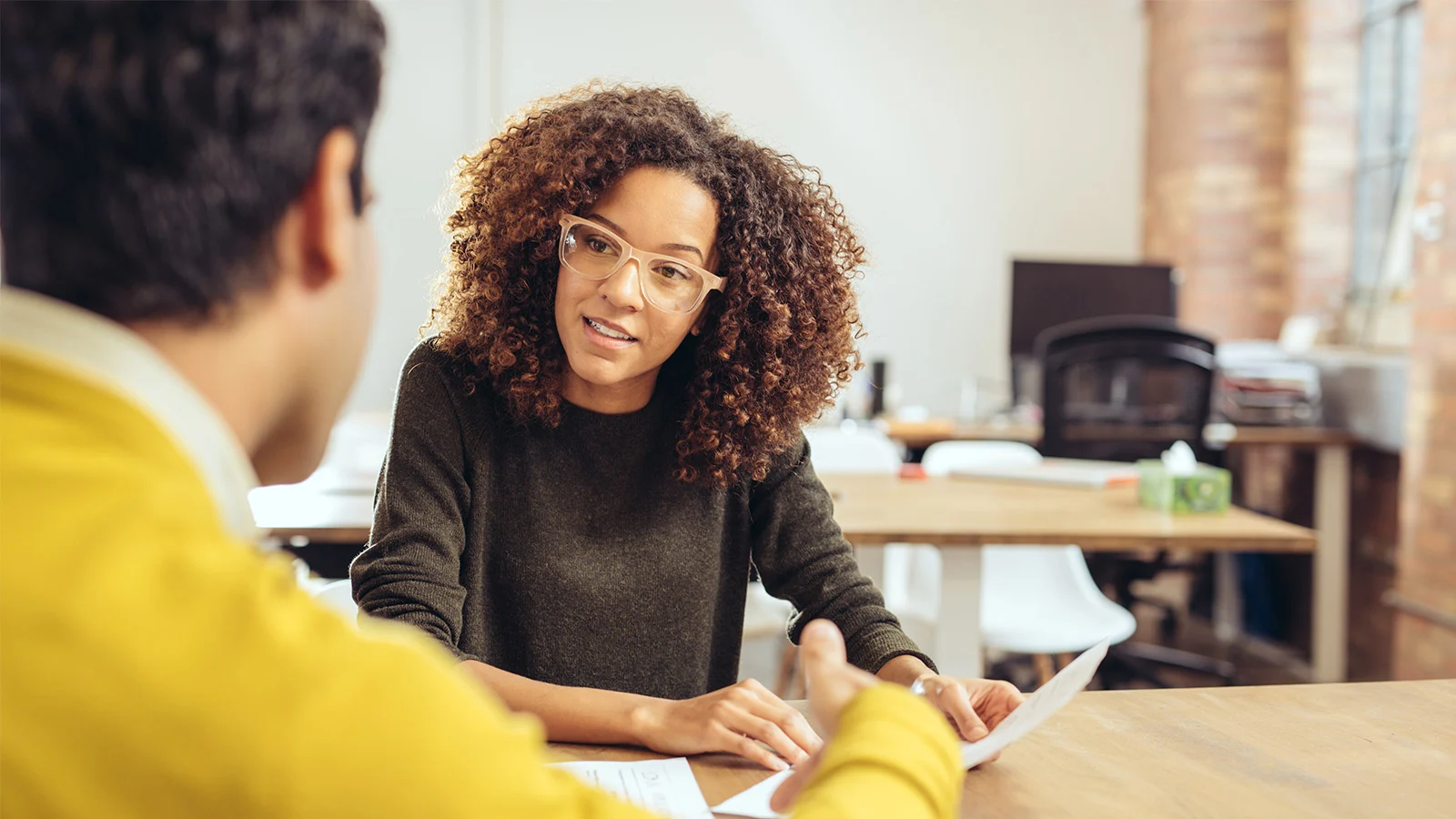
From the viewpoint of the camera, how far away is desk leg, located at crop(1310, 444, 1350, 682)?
384cm

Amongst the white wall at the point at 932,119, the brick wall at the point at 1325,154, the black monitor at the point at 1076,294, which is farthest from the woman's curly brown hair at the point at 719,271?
the white wall at the point at 932,119

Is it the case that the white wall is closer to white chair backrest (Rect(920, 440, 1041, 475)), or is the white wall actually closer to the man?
white chair backrest (Rect(920, 440, 1041, 475))

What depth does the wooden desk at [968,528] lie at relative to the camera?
216cm

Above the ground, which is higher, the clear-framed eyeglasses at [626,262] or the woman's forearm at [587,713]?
the clear-framed eyeglasses at [626,262]

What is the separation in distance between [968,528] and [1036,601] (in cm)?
83

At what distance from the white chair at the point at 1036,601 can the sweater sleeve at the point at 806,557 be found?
50.5 inches

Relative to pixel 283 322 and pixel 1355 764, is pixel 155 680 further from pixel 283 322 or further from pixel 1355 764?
pixel 1355 764

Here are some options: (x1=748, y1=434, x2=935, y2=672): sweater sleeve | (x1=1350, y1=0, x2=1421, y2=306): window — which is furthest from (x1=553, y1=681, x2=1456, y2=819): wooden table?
(x1=1350, y1=0, x2=1421, y2=306): window

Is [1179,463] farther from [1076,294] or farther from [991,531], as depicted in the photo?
[1076,294]

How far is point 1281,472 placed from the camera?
14.4 feet

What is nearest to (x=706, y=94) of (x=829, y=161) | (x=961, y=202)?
(x=829, y=161)

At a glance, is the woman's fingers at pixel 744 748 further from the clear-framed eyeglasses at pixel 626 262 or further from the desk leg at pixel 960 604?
the desk leg at pixel 960 604

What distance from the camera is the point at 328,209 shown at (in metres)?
0.61

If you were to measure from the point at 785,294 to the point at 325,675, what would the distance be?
100 centimetres
